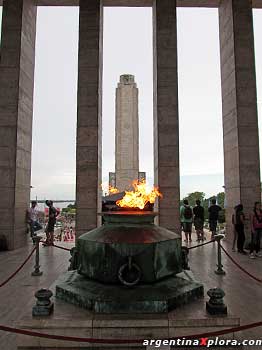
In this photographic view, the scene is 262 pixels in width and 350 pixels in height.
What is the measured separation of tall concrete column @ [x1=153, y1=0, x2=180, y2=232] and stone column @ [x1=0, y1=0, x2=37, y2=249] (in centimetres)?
662

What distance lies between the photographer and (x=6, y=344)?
14.6 ft

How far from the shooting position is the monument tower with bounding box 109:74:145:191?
35.2 metres

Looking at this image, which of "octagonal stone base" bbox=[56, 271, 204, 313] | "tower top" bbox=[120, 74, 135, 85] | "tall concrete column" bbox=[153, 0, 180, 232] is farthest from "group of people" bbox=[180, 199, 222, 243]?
"tower top" bbox=[120, 74, 135, 85]

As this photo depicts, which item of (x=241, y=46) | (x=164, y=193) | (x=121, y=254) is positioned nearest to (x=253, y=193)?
(x=164, y=193)

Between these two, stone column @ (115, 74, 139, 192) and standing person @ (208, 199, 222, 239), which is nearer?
standing person @ (208, 199, 222, 239)

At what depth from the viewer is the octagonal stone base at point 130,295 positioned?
458cm

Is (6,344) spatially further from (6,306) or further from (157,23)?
(157,23)

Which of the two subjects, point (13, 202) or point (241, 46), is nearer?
point (13, 202)

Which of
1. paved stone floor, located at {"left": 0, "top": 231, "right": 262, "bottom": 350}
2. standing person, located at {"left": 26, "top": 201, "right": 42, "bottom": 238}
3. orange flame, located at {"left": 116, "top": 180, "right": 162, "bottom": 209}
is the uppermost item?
orange flame, located at {"left": 116, "top": 180, "right": 162, "bottom": 209}

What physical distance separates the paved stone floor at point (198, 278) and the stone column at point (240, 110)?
3.50 m

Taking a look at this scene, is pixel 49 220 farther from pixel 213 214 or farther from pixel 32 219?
pixel 213 214

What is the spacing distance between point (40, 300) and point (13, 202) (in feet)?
30.6

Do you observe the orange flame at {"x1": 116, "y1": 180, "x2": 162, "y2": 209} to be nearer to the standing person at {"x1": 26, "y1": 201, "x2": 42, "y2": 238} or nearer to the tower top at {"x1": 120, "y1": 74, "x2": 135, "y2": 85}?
the standing person at {"x1": 26, "y1": 201, "x2": 42, "y2": 238}

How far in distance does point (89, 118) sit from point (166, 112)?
12.5 ft
